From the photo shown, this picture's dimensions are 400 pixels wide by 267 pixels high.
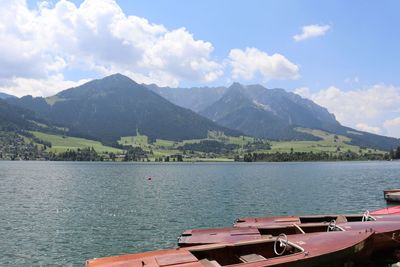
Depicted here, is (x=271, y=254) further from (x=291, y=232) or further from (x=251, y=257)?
(x=291, y=232)

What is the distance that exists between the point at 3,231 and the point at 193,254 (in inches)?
1334

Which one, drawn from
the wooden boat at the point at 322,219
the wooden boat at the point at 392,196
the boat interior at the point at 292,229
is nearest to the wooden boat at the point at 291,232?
the boat interior at the point at 292,229

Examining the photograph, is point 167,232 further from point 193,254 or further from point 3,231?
point 193,254

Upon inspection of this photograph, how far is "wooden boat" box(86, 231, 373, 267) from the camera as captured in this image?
61.8 ft

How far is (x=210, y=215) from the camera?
57.7 metres

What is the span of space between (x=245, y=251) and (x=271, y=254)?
64.9 inches

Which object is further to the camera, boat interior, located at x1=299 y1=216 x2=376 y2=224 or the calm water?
the calm water

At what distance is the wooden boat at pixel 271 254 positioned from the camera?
1884 centimetres

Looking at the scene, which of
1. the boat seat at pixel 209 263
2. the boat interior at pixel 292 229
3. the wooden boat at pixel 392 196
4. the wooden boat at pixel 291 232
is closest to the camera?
the boat seat at pixel 209 263

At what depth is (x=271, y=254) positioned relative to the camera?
23.0 metres

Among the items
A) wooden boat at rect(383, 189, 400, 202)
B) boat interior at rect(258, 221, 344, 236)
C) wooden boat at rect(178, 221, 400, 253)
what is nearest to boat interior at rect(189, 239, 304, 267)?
wooden boat at rect(178, 221, 400, 253)

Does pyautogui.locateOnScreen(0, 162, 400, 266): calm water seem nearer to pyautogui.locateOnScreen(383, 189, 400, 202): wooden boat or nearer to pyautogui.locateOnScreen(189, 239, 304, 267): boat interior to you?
pyautogui.locateOnScreen(383, 189, 400, 202): wooden boat

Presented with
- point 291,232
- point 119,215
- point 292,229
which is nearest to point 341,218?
point 292,229

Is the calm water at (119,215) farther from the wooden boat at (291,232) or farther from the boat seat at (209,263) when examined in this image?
the boat seat at (209,263)
